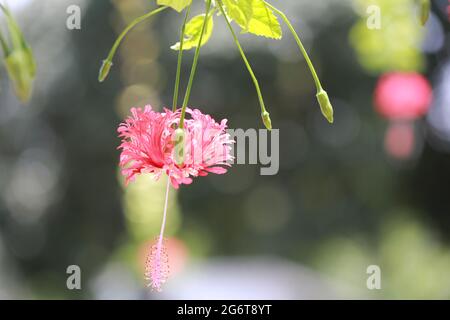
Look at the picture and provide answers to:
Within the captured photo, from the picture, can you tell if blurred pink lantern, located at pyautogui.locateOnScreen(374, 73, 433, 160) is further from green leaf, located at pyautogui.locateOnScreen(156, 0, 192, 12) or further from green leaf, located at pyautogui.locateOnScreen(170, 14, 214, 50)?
green leaf, located at pyautogui.locateOnScreen(156, 0, 192, 12)

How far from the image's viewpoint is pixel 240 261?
14.0 ft

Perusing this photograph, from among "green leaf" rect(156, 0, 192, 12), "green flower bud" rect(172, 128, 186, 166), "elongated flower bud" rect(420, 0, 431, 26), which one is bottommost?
"green flower bud" rect(172, 128, 186, 166)

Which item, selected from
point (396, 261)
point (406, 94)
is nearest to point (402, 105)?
point (406, 94)

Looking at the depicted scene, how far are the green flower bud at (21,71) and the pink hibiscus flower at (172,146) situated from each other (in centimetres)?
20

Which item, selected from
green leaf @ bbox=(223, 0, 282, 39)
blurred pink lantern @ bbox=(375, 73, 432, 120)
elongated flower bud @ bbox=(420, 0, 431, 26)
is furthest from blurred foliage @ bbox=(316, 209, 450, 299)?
elongated flower bud @ bbox=(420, 0, 431, 26)

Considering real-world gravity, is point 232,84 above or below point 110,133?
above

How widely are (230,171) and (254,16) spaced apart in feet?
11.2

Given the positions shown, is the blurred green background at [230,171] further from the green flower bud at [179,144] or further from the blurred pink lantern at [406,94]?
the green flower bud at [179,144]

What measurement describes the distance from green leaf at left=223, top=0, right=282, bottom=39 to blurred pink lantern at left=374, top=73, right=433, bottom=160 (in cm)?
244

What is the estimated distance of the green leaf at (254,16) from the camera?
0.51m

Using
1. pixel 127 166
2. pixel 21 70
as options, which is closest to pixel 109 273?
pixel 127 166

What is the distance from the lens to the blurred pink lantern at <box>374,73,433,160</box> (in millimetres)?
2912

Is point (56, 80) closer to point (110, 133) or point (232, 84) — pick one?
point (110, 133)
